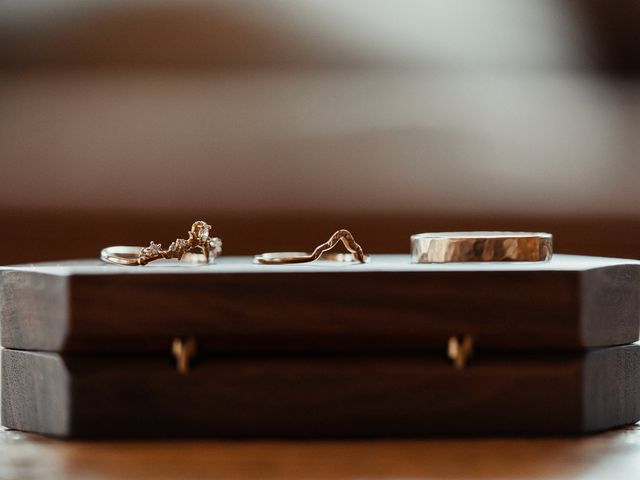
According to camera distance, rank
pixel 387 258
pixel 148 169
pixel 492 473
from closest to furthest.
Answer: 1. pixel 492 473
2. pixel 387 258
3. pixel 148 169

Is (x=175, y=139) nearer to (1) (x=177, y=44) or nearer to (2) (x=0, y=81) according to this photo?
(1) (x=177, y=44)

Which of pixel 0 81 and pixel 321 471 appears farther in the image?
pixel 0 81

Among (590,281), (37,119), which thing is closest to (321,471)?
(590,281)

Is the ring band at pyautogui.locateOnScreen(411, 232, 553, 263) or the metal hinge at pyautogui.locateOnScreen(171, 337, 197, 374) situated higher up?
the ring band at pyautogui.locateOnScreen(411, 232, 553, 263)

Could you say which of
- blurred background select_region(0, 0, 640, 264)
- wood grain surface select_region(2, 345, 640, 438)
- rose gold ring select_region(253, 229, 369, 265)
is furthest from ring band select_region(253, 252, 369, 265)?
blurred background select_region(0, 0, 640, 264)

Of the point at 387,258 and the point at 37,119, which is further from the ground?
the point at 37,119

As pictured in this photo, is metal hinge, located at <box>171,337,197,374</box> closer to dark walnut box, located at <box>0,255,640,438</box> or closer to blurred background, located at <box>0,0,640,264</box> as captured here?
dark walnut box, located at <box>0,255,640,438</box>
